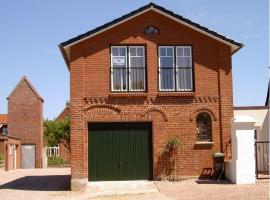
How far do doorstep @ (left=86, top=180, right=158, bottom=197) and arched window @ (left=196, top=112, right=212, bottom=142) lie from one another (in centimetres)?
317

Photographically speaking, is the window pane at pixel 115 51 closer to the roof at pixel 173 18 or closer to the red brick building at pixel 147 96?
the red brick building at pixel 147 96

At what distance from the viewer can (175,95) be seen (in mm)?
21047

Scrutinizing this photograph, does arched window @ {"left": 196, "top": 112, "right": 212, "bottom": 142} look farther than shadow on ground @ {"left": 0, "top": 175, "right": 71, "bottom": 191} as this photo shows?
No

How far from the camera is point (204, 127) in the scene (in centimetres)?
2141

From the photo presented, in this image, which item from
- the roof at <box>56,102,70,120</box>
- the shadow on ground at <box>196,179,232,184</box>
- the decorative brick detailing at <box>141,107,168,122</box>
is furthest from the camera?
the roof at <box>56,102,70,120</box>

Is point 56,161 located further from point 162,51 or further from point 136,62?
point 162,51

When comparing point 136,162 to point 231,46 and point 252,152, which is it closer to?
point 252,152

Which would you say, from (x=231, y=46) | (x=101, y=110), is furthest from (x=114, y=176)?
(x=231, y=46)

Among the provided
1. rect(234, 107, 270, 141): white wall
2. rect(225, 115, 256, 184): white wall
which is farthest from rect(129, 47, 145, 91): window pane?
rect(234, 107, 270, 141): white wall

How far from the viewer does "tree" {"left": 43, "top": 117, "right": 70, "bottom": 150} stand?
185 ft

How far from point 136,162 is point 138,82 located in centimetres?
354

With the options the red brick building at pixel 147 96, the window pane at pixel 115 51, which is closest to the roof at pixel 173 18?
the red brick building at pixel 147 96

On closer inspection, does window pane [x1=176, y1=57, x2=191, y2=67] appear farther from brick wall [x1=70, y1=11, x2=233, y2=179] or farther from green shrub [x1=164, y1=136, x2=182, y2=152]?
green shrub [x1=164, y1=136, x2=182, y2=152]

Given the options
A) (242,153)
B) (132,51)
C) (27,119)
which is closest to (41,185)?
(132,51)
